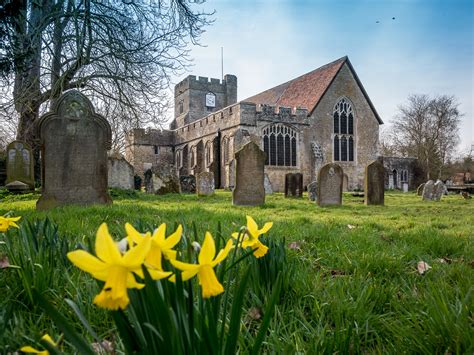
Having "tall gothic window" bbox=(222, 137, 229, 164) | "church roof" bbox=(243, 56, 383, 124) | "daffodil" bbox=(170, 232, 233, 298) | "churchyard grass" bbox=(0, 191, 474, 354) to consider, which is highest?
"church roof" bbox=(243, 56, 383, 124)

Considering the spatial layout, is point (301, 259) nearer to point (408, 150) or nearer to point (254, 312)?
point (254, 312)

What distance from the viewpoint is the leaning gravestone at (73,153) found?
6.23 m

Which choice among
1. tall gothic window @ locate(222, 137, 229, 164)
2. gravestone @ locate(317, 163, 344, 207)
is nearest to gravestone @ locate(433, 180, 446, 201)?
gravestone @ locate(317, 163, 344, 207)

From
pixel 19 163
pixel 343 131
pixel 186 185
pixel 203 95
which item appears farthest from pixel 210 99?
pixel 19 163

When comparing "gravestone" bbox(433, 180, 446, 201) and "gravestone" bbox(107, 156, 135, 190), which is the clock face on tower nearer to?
"gravestone" bbox(107, 156, 135, 190)

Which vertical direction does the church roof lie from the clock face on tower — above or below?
below

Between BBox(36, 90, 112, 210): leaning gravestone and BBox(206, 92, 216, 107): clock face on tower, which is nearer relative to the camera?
BBox(36, 90, 112, 210): leaning gravestone

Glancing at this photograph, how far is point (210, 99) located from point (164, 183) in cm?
2730

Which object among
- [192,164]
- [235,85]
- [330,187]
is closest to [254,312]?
[330,187]

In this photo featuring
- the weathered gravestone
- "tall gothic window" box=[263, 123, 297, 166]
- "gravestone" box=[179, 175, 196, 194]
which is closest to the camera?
the weathered gravestone

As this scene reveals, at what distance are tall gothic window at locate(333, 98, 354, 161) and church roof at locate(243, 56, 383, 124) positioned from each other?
1.82 meters

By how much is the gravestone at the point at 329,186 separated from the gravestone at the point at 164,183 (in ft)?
22.0

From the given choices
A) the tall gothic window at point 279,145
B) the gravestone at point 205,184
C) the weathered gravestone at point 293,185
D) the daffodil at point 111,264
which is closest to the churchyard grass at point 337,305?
the daffodil at point 111,264

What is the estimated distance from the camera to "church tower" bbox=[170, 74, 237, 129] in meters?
39.5
